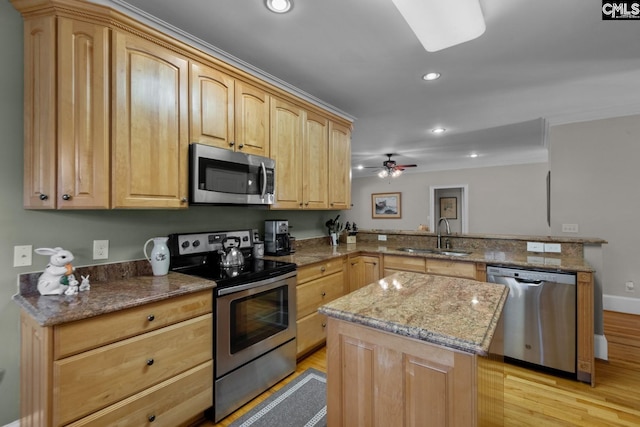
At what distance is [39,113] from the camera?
156cm

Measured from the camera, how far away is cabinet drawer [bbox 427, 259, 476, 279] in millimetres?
2689

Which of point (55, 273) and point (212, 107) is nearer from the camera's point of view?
point (55, 273)

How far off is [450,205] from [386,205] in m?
1.68

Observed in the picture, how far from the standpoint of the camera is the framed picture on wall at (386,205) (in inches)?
320

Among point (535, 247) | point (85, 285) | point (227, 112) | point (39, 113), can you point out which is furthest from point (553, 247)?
point (39, 113)

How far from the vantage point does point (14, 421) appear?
1.60 meters

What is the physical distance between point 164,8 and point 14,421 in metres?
2.48

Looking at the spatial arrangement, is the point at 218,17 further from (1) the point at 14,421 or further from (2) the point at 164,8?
(1) the point at 14,421

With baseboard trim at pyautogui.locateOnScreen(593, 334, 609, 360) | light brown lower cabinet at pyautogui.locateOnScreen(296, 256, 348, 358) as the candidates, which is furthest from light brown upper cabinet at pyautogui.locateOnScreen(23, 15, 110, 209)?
baseboard trim at pyautogui.locateOnScreen(593, 334, 609, 360)

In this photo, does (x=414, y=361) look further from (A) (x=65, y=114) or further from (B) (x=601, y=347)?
(B) (x=601, y=347)

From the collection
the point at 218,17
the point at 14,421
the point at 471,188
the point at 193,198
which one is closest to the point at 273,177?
the point at 193,198

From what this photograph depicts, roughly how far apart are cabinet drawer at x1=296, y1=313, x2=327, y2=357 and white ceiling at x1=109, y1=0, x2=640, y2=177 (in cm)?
215

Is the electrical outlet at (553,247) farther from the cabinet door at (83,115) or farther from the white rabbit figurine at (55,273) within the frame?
the white rabbit figurine at (55,273)

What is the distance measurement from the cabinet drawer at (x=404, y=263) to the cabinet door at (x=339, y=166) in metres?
0.83
